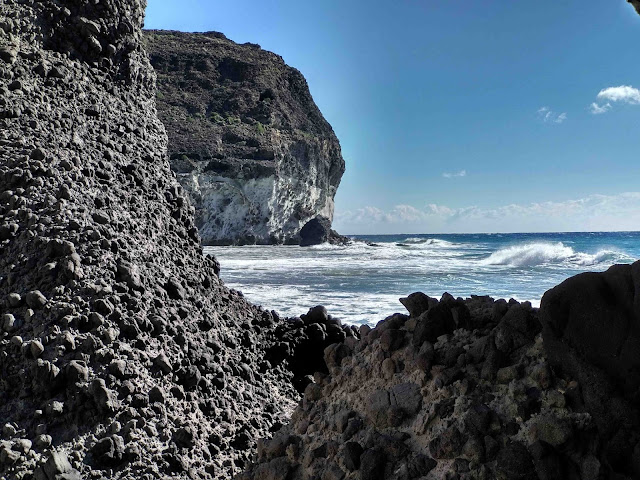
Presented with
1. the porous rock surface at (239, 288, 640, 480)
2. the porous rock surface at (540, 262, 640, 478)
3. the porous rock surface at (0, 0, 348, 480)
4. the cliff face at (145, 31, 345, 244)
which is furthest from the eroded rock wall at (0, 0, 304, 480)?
the cliff face at (145, 31, 345, 244)

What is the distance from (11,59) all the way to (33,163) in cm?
78

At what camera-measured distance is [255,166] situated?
37.2 metres

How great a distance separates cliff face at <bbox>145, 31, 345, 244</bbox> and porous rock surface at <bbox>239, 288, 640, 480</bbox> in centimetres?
3222

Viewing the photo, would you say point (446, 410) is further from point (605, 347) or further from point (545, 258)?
point (545, 258)

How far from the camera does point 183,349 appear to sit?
285 centimetres

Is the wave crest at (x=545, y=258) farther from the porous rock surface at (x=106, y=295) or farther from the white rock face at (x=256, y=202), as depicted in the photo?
the porous rock surface at (x=106, y=295)

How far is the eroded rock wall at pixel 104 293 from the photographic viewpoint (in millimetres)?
2328

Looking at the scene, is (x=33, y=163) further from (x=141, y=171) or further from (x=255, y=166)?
(x=255, y=166)

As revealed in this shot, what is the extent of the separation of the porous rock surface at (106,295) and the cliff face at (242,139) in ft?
98.4

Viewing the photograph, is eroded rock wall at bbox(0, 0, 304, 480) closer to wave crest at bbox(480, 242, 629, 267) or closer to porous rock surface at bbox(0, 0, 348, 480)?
porous rock surface at bbox(0, 0, 348, 480)

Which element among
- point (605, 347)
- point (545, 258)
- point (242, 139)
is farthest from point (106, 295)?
point (242, 139)

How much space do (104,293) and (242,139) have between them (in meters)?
37.0

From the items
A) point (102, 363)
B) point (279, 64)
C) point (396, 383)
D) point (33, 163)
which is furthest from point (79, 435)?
point (279, 64)

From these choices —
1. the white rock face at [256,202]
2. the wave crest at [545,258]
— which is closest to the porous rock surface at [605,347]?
the wave crest at [545,258]
